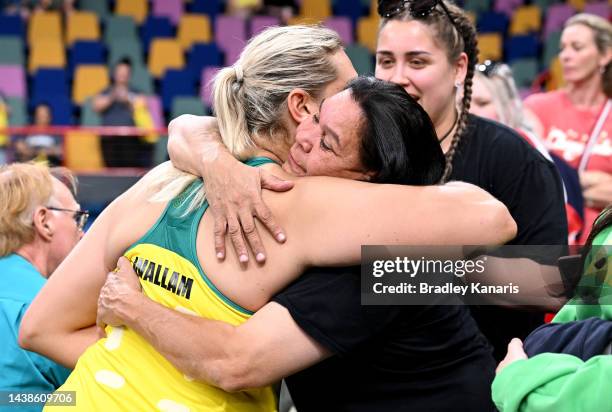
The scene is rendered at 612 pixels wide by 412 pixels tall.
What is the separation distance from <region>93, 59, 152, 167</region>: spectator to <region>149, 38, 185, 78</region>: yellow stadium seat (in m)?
1.39

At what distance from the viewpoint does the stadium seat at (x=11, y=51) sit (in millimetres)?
10422

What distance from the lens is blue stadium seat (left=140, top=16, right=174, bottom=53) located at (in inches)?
448

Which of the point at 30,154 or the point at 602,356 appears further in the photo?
the point at 30,154

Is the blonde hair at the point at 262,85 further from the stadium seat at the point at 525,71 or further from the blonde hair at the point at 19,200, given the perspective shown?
the stadium seat at the point at 525,71

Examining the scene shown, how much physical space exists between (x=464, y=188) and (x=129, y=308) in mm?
735

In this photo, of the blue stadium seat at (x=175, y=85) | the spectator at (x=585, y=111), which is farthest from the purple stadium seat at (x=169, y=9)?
the spectator at (x=585, y=111)

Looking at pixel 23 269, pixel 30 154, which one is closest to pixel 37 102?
pixel 30 154

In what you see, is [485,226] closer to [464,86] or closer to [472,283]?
[472,283]

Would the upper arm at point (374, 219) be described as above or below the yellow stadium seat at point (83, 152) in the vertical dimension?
above

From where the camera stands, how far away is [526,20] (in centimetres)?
1202

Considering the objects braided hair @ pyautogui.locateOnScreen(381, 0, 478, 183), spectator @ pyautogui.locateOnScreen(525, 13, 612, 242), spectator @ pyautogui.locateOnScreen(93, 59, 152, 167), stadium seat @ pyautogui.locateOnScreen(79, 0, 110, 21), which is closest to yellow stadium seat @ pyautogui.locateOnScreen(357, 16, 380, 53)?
stadium seat @ pyautogui.locateOnScreen(79, 0, 110, 21)

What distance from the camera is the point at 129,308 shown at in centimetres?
193

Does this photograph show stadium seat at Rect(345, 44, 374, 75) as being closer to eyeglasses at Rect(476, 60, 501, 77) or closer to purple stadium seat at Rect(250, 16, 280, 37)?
purple stadium seat at Rect(250, 16, 280, 37)

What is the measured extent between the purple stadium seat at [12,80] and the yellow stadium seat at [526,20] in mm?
6022
